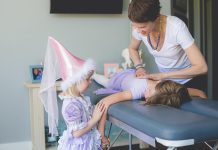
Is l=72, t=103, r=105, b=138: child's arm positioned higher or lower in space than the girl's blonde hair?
lower

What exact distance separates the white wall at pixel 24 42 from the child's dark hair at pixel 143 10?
140 centimetres

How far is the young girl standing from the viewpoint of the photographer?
1.75m

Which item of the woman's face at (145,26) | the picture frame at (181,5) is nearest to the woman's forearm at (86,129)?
the woman's face at (145,26)

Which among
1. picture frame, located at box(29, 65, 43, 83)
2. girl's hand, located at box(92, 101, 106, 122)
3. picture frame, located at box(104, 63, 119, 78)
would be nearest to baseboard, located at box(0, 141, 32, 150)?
picture frame, located at box(29, 65, 43, 83)

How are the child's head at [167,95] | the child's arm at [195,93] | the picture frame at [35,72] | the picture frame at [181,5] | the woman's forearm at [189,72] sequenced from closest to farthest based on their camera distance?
the child's head at [167,95], the woman's forearm at [189,72], the child's arm at [195,93], the picture frame at [35,72], the picture frame at [181,5]

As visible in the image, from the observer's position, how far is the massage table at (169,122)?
1269mm

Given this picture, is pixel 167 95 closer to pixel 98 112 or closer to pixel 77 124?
pixel 98 112

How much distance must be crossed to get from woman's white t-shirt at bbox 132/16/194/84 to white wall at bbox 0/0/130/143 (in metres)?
1.18

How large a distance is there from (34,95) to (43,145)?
1.35ft

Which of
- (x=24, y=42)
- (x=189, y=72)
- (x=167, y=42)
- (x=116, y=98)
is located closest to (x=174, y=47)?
(x=167, y=42)

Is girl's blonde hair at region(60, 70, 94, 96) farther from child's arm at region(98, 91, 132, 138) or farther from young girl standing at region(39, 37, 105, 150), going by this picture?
child's arm at region(98, 91, 132, 138)

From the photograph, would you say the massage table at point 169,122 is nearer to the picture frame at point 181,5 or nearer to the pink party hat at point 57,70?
the pink party hat at point 57,70

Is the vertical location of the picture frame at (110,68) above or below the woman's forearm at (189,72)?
below

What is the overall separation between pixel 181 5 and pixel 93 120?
2.34 meters
